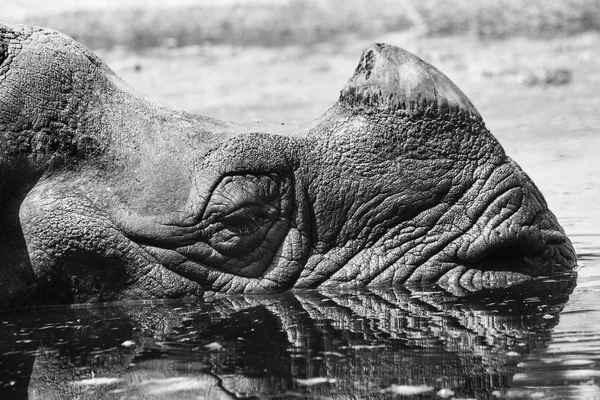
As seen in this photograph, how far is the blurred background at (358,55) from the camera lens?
11313 mm

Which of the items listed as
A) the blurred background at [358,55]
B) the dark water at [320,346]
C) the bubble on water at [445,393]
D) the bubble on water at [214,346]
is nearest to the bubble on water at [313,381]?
the dark water at [320,346]

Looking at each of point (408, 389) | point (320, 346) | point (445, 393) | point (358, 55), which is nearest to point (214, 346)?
point (320, 346)

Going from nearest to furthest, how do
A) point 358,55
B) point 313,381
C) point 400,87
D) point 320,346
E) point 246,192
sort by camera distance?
point 313,381 → point 320,346 → point 246,192 → point 400,87 → point 358,55

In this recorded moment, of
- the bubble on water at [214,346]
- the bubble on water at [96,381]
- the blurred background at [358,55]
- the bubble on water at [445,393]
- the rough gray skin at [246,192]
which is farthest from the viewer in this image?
the blurred background at [358,55]

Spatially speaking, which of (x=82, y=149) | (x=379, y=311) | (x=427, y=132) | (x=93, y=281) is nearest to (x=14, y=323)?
(x=93, y=281)

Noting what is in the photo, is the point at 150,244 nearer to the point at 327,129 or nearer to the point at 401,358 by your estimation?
the point at 327,129

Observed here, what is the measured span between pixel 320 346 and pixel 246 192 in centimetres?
110

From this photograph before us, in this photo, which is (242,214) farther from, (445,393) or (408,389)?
(445,393)

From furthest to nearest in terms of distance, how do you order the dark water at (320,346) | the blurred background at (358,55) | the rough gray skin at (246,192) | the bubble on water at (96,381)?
1. the blurred background at (358,55)
2. the rough gray skin at (246,192)
3. the bubble on water at (96,381)
4. the dark water at (320,346)

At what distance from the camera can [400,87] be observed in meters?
5.90

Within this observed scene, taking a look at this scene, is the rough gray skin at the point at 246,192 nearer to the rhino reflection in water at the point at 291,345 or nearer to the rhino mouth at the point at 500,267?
the rhino mouth at the point at 500,267

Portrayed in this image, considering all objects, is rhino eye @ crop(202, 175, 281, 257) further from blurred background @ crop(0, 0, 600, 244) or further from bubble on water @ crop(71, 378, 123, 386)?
blurred background @ crop(0, 0, 600, 244)

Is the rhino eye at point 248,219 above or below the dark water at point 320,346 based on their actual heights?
above

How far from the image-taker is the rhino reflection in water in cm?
448
